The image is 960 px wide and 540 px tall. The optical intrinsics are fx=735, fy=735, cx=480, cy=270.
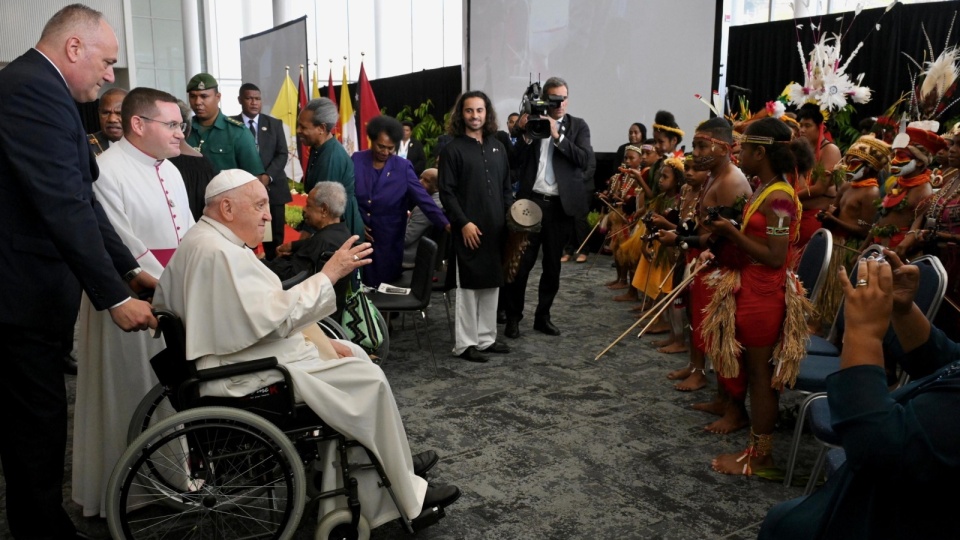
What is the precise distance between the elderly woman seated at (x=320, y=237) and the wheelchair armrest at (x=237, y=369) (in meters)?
1.56

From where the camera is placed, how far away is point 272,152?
6297mm

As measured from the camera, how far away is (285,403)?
7.61 feet

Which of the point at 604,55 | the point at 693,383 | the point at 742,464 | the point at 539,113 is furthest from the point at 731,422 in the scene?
the point at 604,55

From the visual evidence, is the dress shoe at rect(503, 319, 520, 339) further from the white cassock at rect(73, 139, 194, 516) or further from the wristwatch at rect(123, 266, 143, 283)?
the wristwatch at rect(123, 266, 143, 283)

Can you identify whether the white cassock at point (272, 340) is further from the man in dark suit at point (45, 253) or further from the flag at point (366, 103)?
the flag at point (366, 103)

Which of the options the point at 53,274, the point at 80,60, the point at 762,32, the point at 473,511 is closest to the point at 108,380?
the point at 53,274

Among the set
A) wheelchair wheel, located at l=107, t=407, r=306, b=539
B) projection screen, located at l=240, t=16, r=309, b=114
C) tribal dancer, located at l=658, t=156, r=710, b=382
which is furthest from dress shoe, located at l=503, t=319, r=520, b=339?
projection screen, located at l=240, t=16, r=309, b=114

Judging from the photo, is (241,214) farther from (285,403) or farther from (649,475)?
(649,475)

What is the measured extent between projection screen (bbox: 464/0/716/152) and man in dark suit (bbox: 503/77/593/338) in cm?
280

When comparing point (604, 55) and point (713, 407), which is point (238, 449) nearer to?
point (713, 407)

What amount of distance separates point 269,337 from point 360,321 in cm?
161

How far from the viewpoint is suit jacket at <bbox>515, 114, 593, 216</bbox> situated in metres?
5.14

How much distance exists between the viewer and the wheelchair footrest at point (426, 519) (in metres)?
2.53

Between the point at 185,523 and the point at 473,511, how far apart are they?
3.46ft
